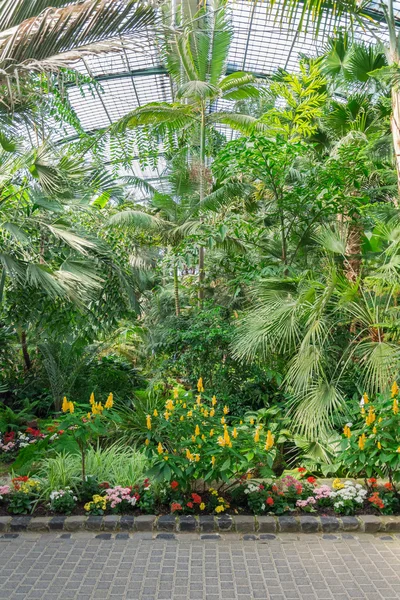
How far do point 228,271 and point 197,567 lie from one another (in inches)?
198

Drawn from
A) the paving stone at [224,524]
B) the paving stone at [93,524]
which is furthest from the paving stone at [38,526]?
the paving stone at [224,524]

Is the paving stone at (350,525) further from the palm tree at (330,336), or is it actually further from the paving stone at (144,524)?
the paving stone at (144,524)

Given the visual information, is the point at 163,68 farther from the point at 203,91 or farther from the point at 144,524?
the point at 144,524

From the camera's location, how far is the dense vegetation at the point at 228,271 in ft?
18.7

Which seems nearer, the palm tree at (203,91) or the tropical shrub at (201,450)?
the tropical shrub at (201,450)

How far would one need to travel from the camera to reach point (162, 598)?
365 centimetres

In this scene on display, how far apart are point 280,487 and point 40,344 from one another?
439 cm

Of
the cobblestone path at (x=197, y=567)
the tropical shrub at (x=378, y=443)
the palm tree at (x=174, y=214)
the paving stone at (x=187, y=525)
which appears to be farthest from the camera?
the palm tree at (x=174, y=214)

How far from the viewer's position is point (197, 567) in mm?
4047

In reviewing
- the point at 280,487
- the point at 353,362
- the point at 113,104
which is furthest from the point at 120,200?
the point at 113,104

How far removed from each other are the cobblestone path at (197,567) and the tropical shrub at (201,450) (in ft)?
1.63

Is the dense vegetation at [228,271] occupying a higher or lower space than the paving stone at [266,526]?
higher

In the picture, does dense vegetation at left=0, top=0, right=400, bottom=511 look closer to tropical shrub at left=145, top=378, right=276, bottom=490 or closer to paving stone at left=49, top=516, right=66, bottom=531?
tropical shrub at left=145, top=378, right=276, bottom=490

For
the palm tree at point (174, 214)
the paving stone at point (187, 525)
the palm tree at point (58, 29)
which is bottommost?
the paving stone at point (187, 525)
